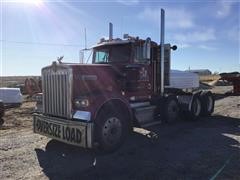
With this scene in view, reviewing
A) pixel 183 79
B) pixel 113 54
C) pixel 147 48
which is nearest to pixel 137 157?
pixel 147 48

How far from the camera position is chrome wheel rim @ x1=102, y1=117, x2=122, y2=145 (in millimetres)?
7512

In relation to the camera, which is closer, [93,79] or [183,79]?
[93,79]

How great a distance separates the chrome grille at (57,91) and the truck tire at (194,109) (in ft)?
19.7

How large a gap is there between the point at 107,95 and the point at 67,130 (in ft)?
4.15

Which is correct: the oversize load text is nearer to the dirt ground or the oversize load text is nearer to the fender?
the dirt ground

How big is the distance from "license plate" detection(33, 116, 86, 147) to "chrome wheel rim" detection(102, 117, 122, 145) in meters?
0.66

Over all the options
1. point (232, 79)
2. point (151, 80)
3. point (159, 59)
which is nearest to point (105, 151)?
point (151, 80)

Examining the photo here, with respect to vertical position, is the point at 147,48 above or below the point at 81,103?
above

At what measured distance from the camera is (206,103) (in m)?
13.4

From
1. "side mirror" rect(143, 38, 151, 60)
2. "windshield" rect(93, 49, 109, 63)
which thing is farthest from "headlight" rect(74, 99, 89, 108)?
"side mirror" rect(143, 38, 151, 60)

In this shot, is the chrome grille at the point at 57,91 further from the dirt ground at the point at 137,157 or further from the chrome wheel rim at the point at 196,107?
the chrome wheel rim at the point at 196,107

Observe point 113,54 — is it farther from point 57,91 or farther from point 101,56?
point 57,91

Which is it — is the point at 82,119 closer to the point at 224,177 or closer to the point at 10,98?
the point at 224,177

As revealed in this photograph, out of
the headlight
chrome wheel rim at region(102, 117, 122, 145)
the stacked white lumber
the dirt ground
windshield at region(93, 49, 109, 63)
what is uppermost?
windshield at region(93, 49, 109, 63)
